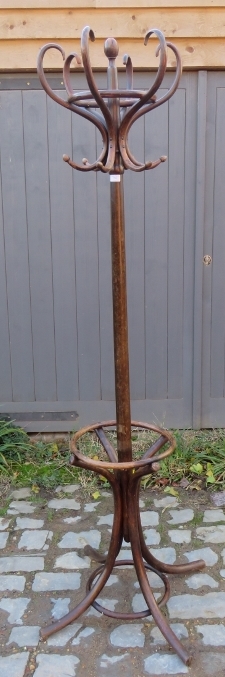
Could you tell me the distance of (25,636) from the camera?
2.31 meters

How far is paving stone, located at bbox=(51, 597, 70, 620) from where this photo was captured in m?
2.42

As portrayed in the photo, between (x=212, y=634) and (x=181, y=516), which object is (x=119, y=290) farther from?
(x=181, y=516)

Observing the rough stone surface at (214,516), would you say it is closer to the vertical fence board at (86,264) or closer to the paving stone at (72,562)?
the paving stone at (72,562)

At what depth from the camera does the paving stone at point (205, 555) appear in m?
2.74

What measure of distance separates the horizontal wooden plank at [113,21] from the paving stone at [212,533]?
8.79ft

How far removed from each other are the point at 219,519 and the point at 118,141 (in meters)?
2.01

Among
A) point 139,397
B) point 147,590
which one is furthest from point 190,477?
point 147,590

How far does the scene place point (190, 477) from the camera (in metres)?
3.54

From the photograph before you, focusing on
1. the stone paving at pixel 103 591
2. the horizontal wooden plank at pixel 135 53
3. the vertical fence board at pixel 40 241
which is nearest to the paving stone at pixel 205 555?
the stone paving at pixel 103 591

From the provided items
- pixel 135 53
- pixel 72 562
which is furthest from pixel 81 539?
pixel 135 53

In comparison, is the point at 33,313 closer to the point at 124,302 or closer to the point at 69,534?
the point at 69,534

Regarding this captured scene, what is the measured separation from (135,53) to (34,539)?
2704 mm

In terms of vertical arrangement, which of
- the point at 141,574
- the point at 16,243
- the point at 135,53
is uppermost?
the point at 135,53

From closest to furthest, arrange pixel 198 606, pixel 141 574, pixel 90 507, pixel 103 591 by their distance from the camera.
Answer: pixel 141 574
pixel 198 606
pixel 103 591
pixel 90 507
